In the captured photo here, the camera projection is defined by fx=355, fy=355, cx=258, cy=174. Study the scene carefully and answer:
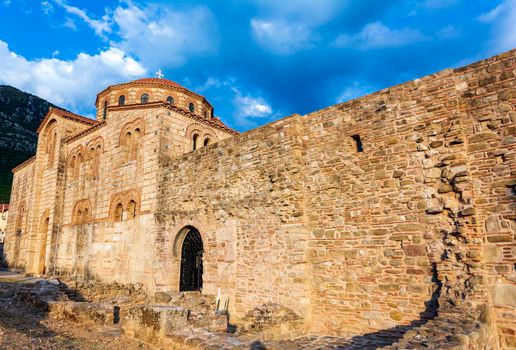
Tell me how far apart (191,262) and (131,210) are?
3.76m

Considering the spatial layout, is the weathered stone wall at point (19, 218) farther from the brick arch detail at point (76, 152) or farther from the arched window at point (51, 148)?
the brick arch detail at point (76, 152)

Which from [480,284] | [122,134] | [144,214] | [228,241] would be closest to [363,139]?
[480,284]

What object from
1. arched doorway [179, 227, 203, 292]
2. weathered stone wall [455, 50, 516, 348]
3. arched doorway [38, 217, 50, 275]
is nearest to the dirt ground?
arched doorway [179, 227, 203, 292]

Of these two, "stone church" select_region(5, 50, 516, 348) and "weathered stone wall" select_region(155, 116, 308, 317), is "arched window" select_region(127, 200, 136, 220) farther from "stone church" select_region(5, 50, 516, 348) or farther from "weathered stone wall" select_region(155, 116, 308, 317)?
"weathered stone wall" select_region(155, 116, 308, 317)

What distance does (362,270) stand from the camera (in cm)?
721

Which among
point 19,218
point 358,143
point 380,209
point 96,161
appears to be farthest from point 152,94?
point 380,209

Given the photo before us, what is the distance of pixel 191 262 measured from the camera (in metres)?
11.8

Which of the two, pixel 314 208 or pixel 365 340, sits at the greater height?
pixel 314 208

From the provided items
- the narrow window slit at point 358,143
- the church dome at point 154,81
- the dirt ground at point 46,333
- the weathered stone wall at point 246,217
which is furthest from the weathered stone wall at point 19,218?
the narrow window slit at point 358,143

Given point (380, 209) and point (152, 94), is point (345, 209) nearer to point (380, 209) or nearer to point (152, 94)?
point (380, 209)

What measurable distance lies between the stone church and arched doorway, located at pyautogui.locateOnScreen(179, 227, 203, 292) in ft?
0.16

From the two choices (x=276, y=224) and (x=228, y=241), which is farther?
(x=228, y=241)

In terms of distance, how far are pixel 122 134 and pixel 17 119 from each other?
8361 centimetres

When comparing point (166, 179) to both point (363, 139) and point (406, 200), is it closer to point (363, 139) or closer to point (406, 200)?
point (363, 139)
